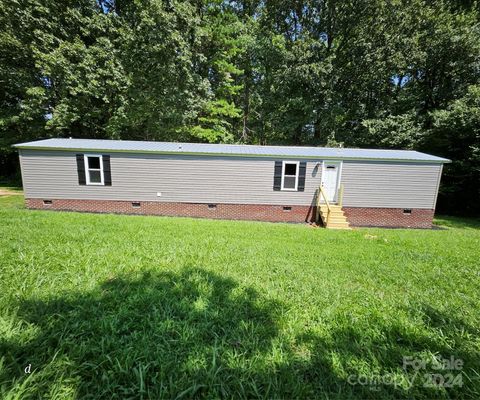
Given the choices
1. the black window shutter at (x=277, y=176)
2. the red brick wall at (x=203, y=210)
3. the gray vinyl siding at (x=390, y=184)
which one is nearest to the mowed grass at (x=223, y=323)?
the red brick wall at (x=203, y=210)

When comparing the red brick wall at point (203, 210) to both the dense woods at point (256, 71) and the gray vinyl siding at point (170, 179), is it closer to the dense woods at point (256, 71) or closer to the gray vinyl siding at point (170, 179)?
the gray vinyl siding at point (170, 179)

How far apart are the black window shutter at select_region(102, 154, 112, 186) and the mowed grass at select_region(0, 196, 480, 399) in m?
5.81

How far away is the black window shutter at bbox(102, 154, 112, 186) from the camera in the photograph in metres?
9.79

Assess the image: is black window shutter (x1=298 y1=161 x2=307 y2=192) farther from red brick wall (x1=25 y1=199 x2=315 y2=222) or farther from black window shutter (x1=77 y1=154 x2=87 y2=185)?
black window shutter (x1=77 y1=154 x2=87 y2=185)

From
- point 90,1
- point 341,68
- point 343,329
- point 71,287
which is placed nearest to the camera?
point 343,329

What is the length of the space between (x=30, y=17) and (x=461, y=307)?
842 inches

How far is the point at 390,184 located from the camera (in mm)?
10203

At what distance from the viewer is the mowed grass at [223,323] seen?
5.57 feet

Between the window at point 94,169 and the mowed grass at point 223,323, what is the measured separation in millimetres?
5904

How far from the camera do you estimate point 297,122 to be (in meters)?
16.5

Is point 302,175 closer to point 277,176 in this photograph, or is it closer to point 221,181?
point 277,176

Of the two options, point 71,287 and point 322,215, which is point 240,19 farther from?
point 71,287

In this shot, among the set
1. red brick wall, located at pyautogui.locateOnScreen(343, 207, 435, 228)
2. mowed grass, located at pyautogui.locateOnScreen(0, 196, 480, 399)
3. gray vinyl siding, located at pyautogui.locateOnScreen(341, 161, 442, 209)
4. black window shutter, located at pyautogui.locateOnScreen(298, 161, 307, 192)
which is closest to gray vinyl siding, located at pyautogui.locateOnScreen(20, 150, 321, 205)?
black window shutter, located at pyautogui.locateOnScreen(298, 161, 307, 192)

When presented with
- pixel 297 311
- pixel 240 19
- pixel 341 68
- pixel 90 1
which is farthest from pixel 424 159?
pixel 90 1
